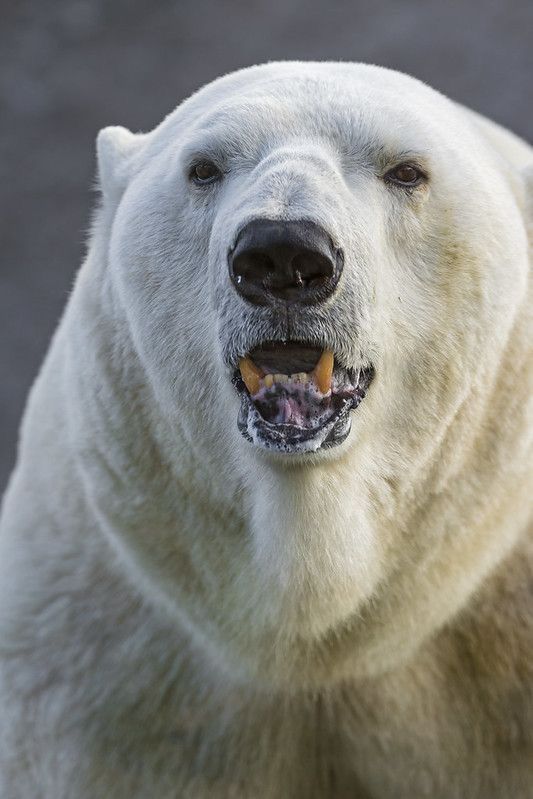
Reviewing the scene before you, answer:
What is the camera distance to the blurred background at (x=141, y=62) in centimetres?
989

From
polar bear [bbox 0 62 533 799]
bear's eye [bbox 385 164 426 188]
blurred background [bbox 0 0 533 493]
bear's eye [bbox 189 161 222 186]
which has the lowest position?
polar bear [bbox 0 62 533 799]

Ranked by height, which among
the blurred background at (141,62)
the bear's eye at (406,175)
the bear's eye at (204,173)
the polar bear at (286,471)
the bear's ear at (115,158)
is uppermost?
the blurred background at (141,62)

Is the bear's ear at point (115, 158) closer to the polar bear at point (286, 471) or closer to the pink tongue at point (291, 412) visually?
the polar bear at point (286, 471)

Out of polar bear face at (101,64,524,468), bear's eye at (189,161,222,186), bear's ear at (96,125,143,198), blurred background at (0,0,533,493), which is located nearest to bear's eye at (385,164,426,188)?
polar bear face at (101,64,524,468)

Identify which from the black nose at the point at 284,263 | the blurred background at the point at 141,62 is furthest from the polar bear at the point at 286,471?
the blurred background at the point at 141,62

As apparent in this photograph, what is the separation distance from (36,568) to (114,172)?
0.93 meters

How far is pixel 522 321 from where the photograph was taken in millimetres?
2938

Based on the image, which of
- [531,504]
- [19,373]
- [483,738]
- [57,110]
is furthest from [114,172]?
[57,110]

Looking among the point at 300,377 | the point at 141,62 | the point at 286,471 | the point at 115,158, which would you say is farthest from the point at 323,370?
the point at 141,62

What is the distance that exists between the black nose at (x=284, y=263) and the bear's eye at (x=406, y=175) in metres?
0.37

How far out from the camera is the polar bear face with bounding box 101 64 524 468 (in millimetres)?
2482

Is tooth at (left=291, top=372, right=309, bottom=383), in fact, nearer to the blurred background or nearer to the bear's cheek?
the bear's cheek

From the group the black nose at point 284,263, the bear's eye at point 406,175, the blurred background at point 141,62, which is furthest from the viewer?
the blurred background at point 141,62

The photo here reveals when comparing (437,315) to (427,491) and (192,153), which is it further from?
(192,153)
